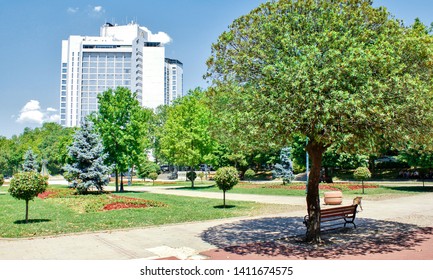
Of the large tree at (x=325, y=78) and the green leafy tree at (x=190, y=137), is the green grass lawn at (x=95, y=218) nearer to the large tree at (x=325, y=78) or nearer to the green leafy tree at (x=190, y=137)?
the large tree at (x=325, y=78)

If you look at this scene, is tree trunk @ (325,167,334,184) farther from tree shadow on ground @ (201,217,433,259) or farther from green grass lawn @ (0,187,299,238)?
tree shadow on ground @ (201,217,433,259)

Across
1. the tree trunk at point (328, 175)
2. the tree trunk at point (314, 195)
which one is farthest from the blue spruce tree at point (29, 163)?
the tree trunk at point (314, 195)

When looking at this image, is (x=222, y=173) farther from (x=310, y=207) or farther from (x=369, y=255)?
(x=369, y=255)

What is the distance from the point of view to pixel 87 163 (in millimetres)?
28703

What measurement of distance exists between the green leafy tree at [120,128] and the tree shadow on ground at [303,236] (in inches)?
806

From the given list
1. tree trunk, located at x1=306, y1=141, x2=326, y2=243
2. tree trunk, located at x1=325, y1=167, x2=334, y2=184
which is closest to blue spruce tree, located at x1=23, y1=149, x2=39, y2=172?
tree trunk, located at x1=325, y1=167, x2=334, y2=184

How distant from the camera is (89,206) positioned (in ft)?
60.9

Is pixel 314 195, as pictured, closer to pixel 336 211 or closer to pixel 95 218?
pixel 336 211

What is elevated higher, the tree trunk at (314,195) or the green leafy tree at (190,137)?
the green leafy tree at (190,137)

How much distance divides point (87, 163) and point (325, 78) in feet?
81.2

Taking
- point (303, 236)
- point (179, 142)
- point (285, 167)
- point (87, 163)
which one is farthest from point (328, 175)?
point (303, 236)

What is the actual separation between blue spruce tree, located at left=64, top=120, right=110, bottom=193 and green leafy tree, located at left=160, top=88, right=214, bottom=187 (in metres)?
9.45

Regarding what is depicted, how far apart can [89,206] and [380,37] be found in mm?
15769

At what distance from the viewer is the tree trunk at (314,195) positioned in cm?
989
